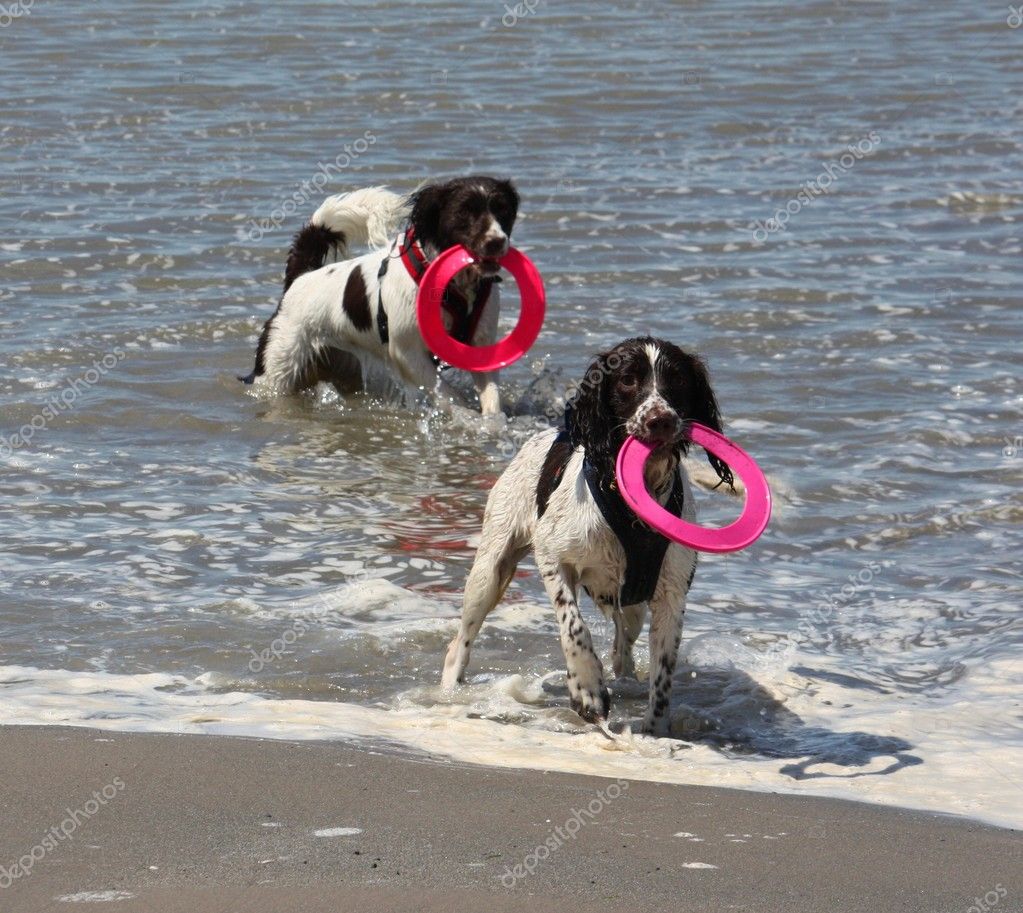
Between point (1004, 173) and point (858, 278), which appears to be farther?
point (1004, 173)

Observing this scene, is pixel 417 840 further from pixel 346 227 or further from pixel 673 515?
pixel 346 227

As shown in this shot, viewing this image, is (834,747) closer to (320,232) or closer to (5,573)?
(5,573)

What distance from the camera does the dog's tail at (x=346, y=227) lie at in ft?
29.5

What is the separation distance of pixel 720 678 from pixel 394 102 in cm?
1115

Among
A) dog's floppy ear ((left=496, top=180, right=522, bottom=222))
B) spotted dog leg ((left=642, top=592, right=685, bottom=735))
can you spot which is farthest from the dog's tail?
spotted dog leg ((left=642, top=592, right=685, bottom=735))

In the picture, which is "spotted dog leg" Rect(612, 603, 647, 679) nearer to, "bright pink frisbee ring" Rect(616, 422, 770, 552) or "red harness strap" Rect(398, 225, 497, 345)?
"bright pink frisbee ring" Rect(616, 422, 770, 552)

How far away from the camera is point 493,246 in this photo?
8.12 metres

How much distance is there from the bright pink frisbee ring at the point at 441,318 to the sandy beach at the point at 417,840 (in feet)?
13.1

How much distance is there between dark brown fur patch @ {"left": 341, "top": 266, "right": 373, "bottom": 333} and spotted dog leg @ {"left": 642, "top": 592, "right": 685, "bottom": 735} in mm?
4236

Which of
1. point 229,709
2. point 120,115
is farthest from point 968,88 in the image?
point 229,709

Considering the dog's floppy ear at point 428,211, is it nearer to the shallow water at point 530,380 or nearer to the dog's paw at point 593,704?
the shallow water at point 530,380

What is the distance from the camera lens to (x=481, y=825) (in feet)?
12.9

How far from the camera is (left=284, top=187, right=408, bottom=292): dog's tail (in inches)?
354

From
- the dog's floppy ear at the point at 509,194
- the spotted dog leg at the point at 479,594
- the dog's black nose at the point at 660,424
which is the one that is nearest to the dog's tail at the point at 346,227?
the dog's floppy ear at the point at 509,194
